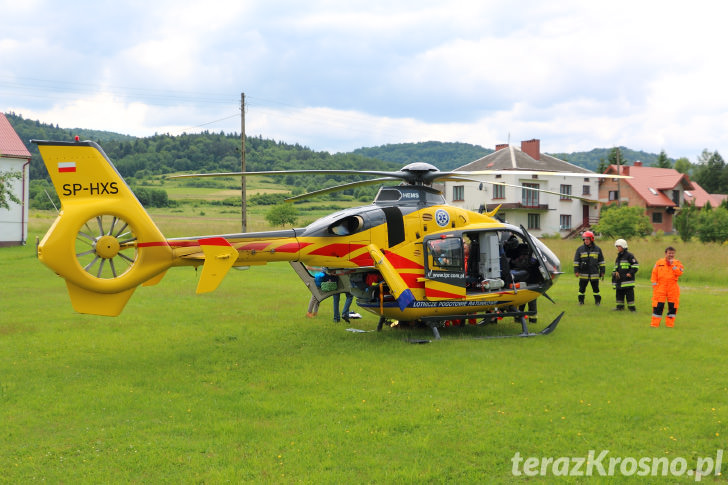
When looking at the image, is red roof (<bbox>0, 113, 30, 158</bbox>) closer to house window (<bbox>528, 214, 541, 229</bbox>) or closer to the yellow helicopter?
the yellow helicopter

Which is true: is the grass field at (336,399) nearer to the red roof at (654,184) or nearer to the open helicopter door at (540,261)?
the open helicopter door at (540,261)

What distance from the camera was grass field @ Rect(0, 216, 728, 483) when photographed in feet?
19.5

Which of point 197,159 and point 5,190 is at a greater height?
point 197,159

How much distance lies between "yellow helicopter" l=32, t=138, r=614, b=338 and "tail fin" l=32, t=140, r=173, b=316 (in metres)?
0.02

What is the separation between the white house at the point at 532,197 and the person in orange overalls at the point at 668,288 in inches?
1513

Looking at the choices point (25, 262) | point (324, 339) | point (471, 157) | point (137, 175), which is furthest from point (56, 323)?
point (471, 157)

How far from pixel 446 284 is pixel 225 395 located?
16.9ft

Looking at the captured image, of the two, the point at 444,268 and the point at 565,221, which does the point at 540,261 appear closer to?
the point at 444,268

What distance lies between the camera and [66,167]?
28.6 feet

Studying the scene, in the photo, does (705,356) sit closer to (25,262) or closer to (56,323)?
(56,323)

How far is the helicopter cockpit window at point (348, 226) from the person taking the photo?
36.7ft
